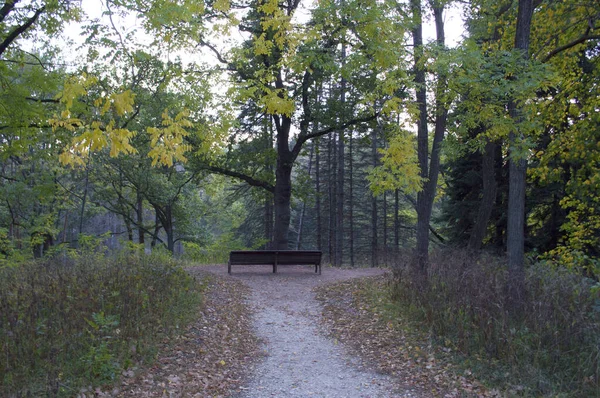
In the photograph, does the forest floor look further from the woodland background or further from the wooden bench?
the wooden bench

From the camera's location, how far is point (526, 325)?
6.32 metres

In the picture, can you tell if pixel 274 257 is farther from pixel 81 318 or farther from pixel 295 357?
pixel 81 318

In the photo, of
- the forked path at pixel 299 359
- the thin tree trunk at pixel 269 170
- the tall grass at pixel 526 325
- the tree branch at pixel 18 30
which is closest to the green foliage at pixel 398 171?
the tall grass at pixel 526 325

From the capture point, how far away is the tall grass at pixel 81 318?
5195 millimetres

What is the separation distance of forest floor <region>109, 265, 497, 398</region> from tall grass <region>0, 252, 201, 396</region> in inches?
14.0

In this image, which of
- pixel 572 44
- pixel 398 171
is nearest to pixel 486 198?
pixel 572 44

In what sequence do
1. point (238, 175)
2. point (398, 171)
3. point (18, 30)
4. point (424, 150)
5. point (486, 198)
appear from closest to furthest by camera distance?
point (18, 30) < point (398, 171) < point (424, 150) < point (486, 198) < point (238, 175)

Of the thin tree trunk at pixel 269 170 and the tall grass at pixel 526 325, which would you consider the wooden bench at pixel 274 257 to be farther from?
the tall grass at pixel 526 325

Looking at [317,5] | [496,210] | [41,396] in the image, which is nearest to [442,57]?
[317,5]

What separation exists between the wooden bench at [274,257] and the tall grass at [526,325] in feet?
20.5

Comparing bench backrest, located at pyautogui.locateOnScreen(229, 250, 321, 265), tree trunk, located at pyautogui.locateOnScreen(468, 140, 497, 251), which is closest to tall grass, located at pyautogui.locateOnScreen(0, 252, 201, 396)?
bench backrest, located at pyautogui.locateOnScreen(229, 250, 321, 265)

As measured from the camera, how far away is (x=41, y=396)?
473 centimetres

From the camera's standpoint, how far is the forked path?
19.8ft

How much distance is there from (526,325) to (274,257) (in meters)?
9.04
